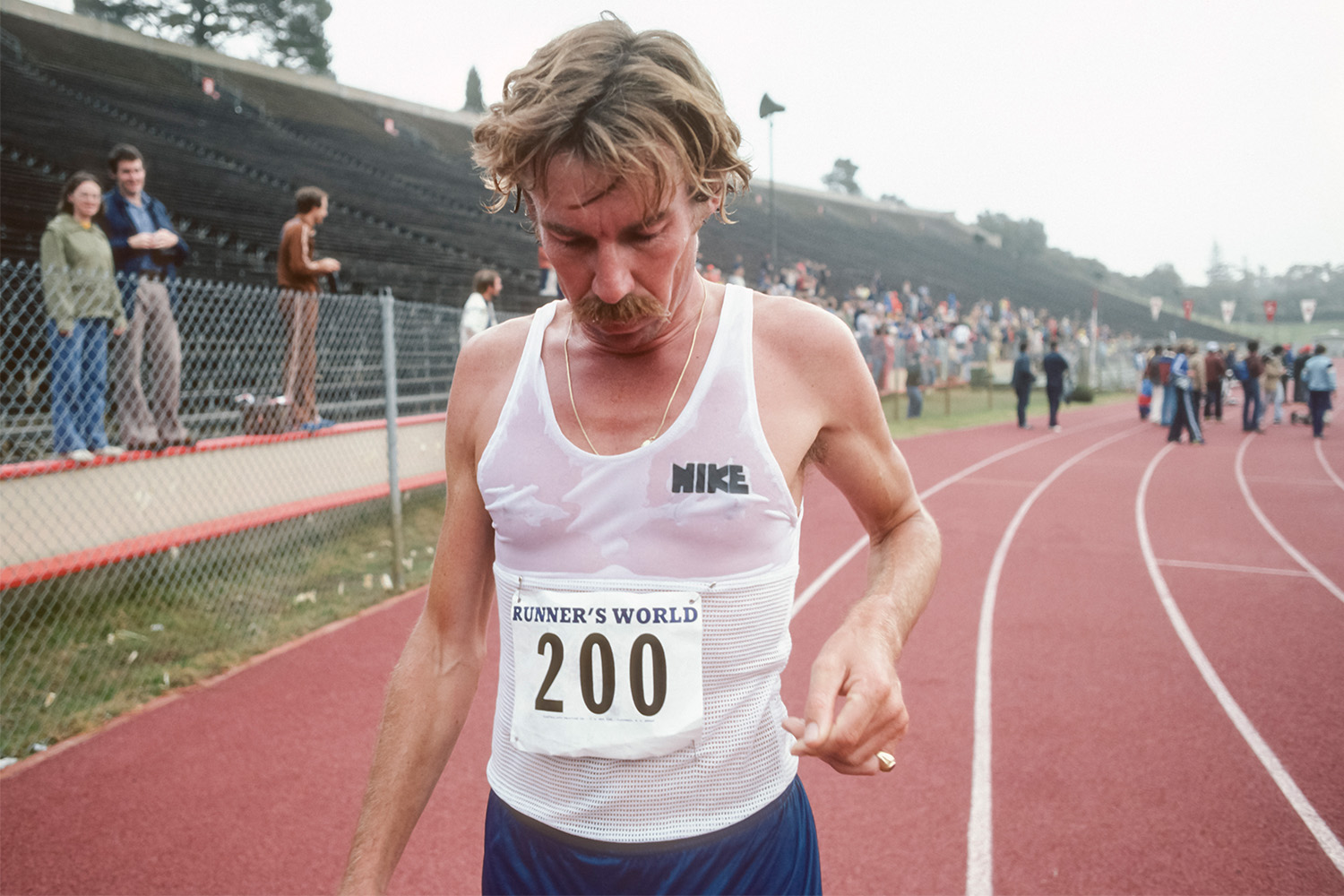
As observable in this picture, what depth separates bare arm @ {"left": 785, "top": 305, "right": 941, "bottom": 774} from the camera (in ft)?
3.23

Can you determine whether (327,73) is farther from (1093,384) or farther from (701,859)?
(701,859)

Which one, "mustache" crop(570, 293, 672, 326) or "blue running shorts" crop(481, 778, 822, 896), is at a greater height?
"mustache" crop(570, 293, 672, 326)

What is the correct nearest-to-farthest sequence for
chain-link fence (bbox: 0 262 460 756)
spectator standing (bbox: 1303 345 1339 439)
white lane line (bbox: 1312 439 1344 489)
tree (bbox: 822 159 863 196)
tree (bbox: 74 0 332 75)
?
chain-link fence (bbox: 0 262 460 756) < white lane line (bbox: 1312 439 1344 489) < spectator standing (bbox: 1303 345 1339 439) < tree (bbox: 74 0 332 75) < tree (bbox: 822 159 863 196)

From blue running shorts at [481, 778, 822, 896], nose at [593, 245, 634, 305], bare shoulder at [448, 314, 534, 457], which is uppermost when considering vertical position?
nose at [593, 245, 634, 305]

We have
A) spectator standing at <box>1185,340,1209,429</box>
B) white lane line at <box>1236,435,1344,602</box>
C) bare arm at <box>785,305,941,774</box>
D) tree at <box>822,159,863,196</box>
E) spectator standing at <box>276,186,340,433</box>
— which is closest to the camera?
bare arm at <box>785,305,941,774</box>

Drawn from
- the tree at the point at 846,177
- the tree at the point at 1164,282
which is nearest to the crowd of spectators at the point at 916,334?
the tree at the point at 846,177

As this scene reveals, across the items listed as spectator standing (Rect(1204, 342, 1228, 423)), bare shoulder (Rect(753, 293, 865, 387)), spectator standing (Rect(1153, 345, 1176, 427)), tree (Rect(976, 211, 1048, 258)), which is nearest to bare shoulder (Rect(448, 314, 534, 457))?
bare shoulder (Rect(753, 293, 865, 387))

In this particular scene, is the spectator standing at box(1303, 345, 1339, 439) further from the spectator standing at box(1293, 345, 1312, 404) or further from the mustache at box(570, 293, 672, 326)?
the mustache at box(570, 293, 672, 326)

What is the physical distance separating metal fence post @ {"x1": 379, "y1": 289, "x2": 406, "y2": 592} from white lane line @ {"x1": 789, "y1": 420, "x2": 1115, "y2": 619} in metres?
2.89

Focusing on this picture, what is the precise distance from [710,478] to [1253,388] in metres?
20.1

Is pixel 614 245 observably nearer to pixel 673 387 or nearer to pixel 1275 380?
pixel 673 387

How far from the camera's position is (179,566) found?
5758 mm

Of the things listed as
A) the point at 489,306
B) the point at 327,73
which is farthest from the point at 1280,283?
the point at 489,306

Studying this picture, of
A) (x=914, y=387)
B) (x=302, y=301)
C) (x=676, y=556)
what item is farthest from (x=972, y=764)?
(x=914, y=387)
